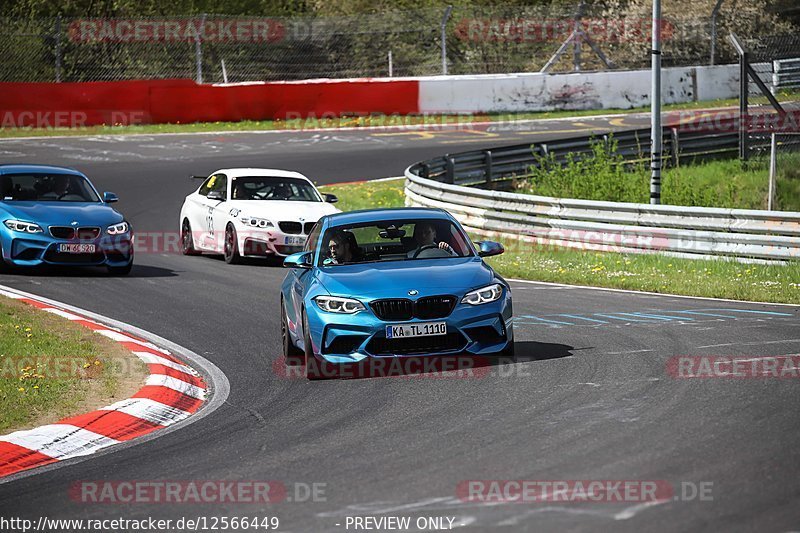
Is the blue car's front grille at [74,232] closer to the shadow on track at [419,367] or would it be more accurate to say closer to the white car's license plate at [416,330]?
the shadow on track at [419,367]

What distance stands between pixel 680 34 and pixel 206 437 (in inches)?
1499

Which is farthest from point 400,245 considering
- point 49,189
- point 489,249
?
point 49,189

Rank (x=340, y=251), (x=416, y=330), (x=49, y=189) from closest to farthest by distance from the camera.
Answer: (x=416, y=330), (x=340, y=251), (x=49, y=189)

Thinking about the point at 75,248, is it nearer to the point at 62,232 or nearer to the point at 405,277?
the point at 62,232

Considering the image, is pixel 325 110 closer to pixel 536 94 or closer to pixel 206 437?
pixel 536 94

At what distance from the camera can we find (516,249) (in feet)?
71.2

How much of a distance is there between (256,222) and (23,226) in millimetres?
3724

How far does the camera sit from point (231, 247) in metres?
20.6

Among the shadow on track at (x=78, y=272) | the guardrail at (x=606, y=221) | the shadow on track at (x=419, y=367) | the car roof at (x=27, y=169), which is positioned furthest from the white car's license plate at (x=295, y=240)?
the shadow on track at (x=419, y=367)

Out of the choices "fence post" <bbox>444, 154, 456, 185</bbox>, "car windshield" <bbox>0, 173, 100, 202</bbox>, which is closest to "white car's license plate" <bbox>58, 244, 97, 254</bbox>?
"car windshield" <bbox>0, 173, 100, 202</bbox>

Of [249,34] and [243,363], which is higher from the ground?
[249,34]

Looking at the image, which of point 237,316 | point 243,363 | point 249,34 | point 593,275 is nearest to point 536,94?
point 249,34

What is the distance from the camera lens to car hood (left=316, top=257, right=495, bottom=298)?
1051 centimetres

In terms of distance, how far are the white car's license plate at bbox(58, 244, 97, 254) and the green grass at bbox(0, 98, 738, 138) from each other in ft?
64.5
